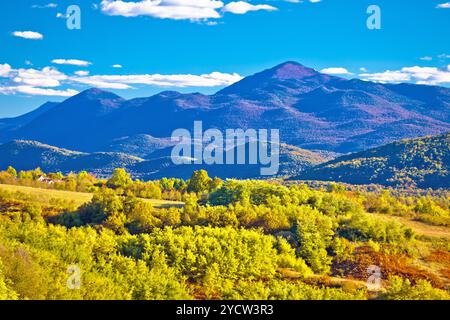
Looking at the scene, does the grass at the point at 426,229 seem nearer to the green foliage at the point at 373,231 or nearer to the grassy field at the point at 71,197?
the green foliage at the point at 373,231

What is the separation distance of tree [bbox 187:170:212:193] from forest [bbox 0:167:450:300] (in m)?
29.8

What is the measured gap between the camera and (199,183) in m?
110

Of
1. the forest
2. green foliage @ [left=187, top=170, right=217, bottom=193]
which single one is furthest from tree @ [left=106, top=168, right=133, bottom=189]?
the forest

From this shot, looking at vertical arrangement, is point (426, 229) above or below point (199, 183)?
below

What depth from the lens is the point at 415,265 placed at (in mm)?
50750

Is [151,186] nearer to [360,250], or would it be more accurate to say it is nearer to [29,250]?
[360,250]

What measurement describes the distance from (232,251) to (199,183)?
65.0m

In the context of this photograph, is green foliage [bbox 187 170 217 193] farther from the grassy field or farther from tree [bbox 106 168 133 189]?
the grassy field

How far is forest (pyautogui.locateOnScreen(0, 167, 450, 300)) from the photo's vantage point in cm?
3530

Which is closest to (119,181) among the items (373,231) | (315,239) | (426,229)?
(426,229)

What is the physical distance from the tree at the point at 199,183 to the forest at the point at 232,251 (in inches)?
1172

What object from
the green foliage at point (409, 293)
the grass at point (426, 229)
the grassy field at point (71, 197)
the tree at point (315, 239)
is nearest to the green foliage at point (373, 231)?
the tree at point (315, 239)

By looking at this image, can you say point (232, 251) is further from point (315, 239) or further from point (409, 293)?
point (409, 293)
